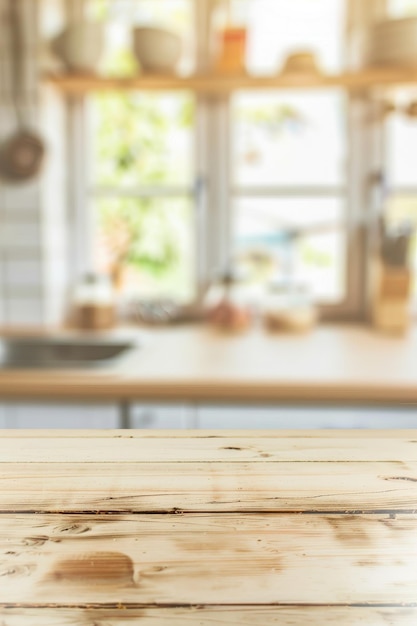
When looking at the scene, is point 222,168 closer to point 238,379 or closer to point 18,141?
point 18,141

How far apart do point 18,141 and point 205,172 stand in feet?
2.23

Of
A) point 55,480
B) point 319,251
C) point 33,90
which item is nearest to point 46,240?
point 33,90

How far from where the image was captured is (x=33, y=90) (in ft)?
7.60

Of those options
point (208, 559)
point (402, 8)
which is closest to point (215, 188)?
point (402, 8)

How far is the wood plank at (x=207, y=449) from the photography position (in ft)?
2.62

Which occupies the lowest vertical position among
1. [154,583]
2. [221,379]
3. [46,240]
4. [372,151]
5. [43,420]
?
[43,420]

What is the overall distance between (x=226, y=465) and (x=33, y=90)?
1.91 m

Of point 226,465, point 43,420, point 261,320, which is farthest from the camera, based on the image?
point 261,320

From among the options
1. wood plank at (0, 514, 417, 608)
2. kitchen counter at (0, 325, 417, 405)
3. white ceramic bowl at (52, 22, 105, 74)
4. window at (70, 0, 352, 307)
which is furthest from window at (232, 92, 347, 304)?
wood plank at (0, 514, 417, 608)

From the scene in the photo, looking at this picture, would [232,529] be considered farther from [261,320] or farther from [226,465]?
[261,320]

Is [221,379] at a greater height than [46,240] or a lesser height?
lesser

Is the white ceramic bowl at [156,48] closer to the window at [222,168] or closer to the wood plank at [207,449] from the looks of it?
the window at [222,168]

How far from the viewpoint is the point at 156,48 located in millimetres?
2195

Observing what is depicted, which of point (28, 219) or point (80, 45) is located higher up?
point (80, 45)
